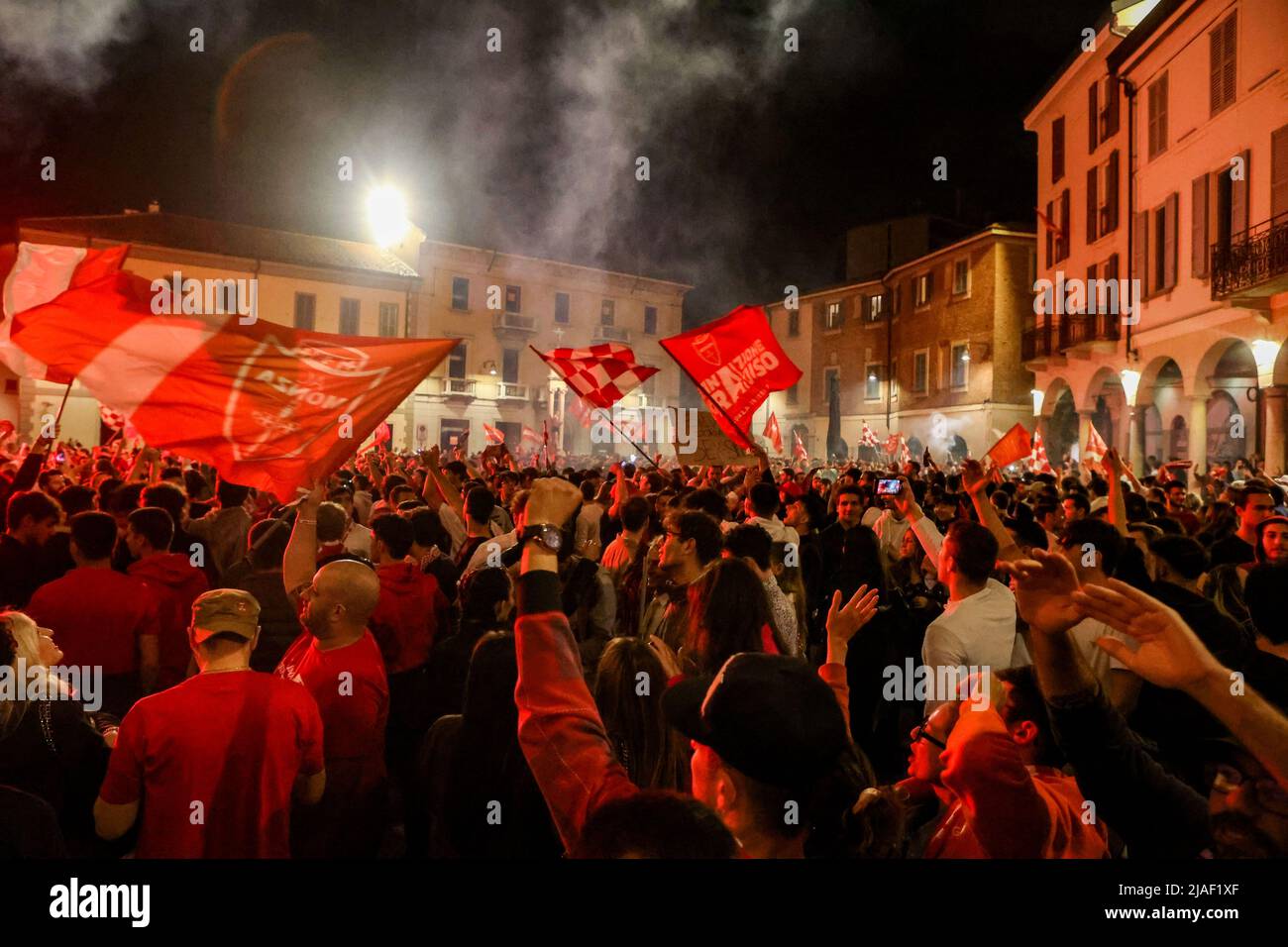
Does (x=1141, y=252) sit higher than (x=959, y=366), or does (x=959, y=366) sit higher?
(x=1141, y=252)

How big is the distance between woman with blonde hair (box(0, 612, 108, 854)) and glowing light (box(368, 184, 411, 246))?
50028 mm

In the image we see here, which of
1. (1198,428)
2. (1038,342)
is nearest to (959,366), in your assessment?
(1038,342)

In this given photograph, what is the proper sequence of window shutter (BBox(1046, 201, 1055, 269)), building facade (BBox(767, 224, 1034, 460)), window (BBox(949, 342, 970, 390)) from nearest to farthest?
window shutter (BBox(1046, 201, 1055, 269)) < building facade (BBox(767, 224, 1034, 460)) < window (BBox(949, 342, 970, 390))

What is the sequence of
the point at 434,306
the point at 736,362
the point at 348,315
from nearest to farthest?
the point at 736,362, the point at 348,315, the point at 434,306

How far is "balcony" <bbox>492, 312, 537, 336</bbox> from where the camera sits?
50031 millimetres

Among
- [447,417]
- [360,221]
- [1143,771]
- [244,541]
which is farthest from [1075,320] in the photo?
[360,221]

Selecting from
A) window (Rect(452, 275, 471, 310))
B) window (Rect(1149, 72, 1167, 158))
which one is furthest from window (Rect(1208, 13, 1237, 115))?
window (Rect(452, 275, 471, 310))

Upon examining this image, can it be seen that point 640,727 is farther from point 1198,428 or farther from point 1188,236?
point 1188,236

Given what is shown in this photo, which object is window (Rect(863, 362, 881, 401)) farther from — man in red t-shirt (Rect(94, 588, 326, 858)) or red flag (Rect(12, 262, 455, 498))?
man in red t-shirt (Rect(94, 588, 326, 858))

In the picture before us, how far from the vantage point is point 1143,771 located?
77.5 inches

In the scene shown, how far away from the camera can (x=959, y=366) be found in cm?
3700

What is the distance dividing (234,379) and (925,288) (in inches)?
1507

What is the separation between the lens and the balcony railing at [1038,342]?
90.4 ft

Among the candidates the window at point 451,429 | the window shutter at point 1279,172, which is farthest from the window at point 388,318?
the window shutter at point 1279,172
